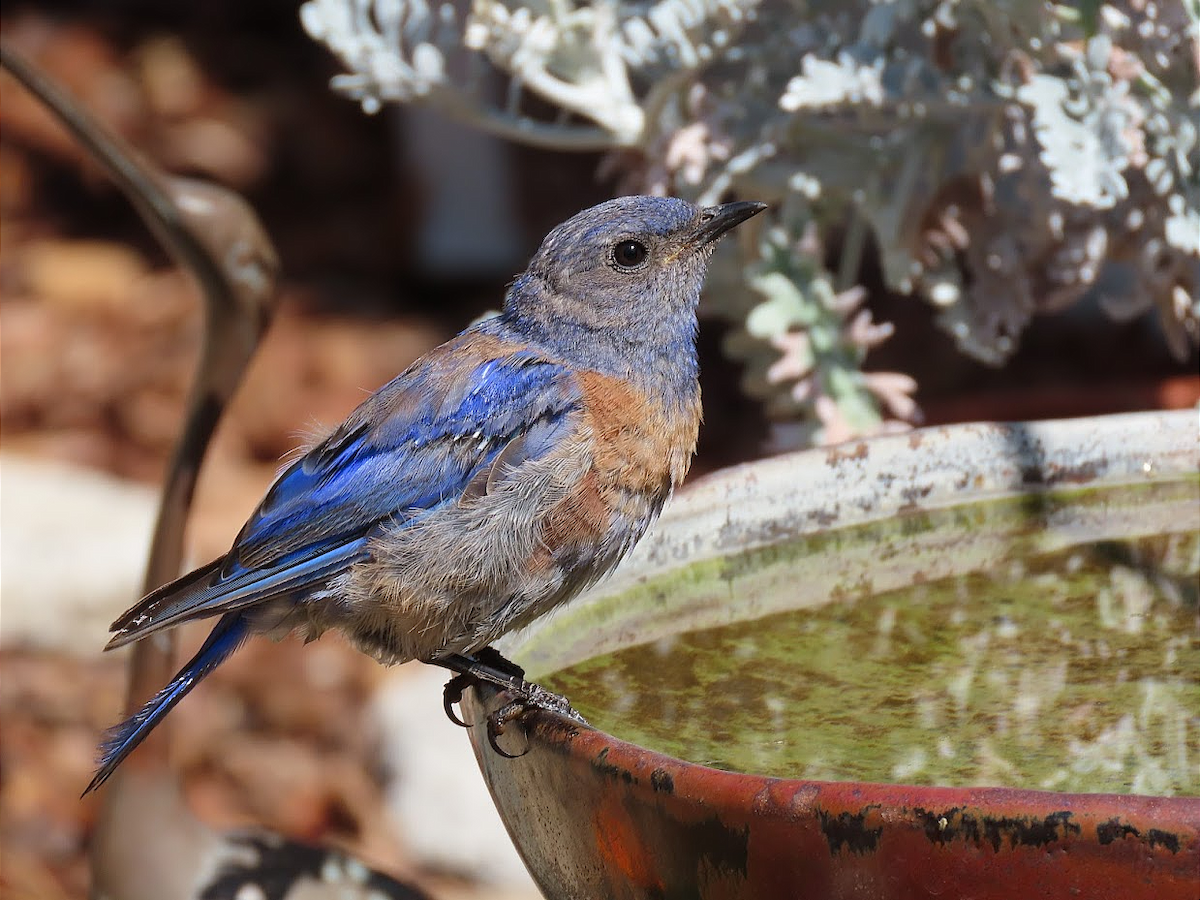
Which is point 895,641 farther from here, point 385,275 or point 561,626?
point 385,275

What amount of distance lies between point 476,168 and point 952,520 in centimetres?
456

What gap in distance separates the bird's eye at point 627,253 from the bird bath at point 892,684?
18.3 inches

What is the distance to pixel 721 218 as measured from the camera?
260 centimetres

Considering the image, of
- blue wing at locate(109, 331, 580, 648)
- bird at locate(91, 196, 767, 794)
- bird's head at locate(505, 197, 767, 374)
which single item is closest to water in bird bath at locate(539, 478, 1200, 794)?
bird at locate(91, 196, 767, 794)

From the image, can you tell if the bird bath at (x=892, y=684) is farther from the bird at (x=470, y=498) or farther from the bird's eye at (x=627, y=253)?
the bird's eye at (x=627, y=253)

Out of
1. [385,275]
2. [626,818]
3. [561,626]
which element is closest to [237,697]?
[385,275]

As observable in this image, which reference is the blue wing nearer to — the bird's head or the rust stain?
the bird's head

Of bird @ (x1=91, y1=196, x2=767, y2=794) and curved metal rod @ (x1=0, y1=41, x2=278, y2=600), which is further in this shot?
curved metal rod @ (x1=0, y1=41, x2=278, y2=600)

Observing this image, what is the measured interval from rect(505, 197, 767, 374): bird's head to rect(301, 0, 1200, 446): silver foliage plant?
0.31m

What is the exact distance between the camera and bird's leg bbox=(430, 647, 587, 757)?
6.11ft

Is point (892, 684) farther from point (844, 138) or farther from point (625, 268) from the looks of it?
point (844, 138)

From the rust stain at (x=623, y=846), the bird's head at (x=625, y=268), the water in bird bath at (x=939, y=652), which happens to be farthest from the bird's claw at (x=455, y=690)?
the rust stain at (x=623, y=846)

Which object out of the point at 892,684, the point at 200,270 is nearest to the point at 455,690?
the point at 892,684

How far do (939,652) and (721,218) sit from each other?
0.80 metres
